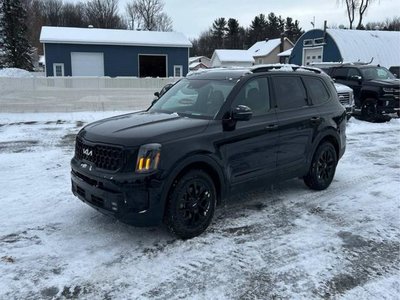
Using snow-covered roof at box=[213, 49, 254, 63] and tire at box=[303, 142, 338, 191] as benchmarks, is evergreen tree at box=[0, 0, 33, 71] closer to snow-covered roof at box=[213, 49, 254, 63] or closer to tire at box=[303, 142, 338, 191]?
snow-covered roof at box=[213, 49, 254, 63]

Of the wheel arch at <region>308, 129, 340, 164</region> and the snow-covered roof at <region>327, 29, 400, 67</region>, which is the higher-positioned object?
the snow-covered roof at <region>327, 29, 400, 67</region>

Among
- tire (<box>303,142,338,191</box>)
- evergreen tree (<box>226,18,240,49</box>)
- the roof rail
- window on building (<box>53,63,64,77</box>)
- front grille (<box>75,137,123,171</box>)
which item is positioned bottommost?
tire (<box>303,142,338,191</box>)

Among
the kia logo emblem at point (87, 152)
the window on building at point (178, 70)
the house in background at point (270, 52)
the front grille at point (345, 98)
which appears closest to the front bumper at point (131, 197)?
the kia logo emblem at point (87, 152)

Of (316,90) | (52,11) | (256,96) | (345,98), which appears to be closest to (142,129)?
(256,96)

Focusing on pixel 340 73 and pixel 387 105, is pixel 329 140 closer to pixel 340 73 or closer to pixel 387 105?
pixel 387 105

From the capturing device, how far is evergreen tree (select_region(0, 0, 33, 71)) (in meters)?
40.5

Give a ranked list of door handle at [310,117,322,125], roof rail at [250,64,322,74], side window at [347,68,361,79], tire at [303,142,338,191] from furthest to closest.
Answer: side window at [347,68,361,79] < tire at [303,142,338,191] < door handle at [310,117,322,125] < roof rail at [250,64,322,74]

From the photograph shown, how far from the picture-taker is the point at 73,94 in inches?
636

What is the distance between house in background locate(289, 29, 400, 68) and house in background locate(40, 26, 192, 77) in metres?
10.2

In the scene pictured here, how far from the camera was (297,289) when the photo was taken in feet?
12.1

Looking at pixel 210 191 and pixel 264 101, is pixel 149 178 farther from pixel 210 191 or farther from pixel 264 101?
pixel 264 101

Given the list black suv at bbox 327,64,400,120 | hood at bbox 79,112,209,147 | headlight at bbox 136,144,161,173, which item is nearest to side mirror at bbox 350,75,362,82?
black suv at bbox 327,64,400,120

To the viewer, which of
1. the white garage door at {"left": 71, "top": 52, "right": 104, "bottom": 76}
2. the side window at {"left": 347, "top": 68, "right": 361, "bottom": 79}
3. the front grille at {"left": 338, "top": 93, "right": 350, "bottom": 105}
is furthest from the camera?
the white garage door at {"left": 71, "top": 52, "right": 104, "bottom": 76}

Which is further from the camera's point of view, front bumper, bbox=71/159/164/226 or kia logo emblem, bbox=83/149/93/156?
kia logo emblem, bbox=83/149/93/156
